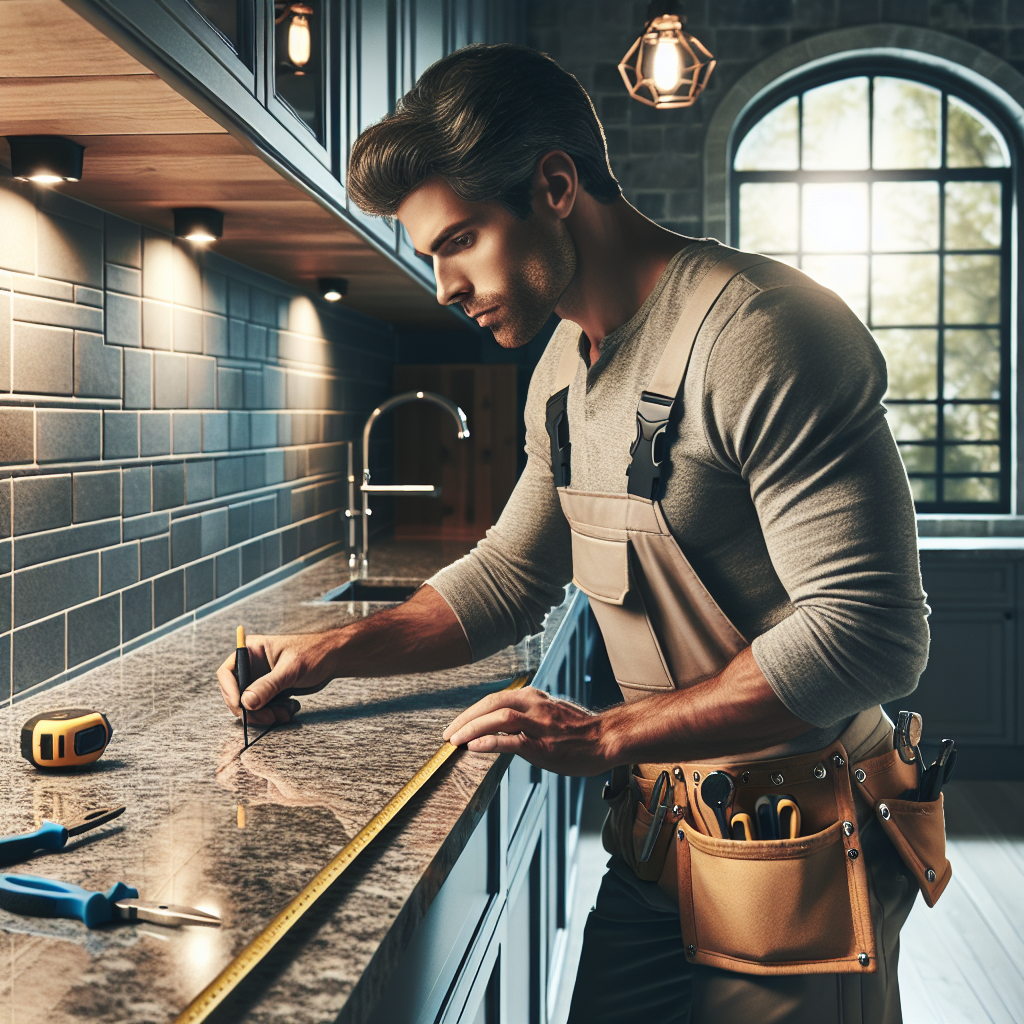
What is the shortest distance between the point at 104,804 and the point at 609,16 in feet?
14.7

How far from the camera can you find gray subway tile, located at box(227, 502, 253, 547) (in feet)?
7.43

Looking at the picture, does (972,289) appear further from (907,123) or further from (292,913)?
(292,913)

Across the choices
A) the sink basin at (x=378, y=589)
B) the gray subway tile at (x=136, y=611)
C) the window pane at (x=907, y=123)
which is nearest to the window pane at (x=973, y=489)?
the window pane at (x=907, y=123)

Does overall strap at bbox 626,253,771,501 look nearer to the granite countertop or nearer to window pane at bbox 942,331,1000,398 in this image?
the granite countertop

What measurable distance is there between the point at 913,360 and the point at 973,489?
0.67 metres

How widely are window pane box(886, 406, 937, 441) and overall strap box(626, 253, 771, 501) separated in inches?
163

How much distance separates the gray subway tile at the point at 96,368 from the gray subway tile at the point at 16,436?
0.16 metres

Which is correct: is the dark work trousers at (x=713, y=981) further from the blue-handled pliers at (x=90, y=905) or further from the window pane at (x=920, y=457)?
the window pane at (x=920, y=457)

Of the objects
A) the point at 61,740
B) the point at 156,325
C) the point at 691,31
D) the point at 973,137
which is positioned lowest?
the point at 61,740

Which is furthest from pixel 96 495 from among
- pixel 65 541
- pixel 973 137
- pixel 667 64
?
pixel 973 137

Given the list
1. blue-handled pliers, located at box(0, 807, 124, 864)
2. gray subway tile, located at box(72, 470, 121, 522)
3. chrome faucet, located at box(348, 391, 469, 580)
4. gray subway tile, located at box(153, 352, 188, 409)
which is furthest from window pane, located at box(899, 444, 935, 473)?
blue-handled pliers, located at box(0, 807, 124, 864)

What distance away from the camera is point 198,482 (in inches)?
82.2

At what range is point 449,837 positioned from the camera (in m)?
0.92

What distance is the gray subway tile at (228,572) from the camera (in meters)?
2.21
